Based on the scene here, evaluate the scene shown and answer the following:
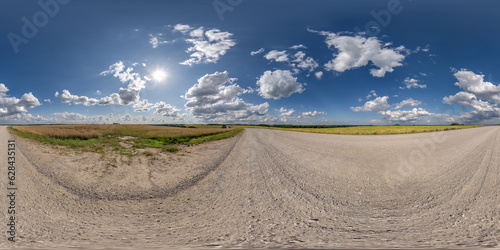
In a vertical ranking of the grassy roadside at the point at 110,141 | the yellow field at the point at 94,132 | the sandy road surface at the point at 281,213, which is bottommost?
the sandy road surface at the point at 281,213

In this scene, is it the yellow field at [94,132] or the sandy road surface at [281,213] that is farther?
the yellow field at [94,132]

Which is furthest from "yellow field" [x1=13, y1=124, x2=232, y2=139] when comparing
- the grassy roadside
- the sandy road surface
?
the sandy road surface

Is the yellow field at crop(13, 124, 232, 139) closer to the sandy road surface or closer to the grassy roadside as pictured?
the grassy roadside

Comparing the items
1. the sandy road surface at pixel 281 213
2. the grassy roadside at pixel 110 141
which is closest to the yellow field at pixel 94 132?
the grassy roadside at pixel 110 141

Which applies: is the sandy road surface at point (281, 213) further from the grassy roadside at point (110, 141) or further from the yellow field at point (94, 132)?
the yellow field at point (94, 132)

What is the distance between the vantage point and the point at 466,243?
3.37m

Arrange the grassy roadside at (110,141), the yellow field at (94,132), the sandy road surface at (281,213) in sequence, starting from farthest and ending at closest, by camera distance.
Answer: the yellow field at (94,132) < the grassy roadside at (110,141) < the sandy road surface at (281,213)

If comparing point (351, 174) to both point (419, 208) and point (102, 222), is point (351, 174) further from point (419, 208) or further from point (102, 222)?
point (102, 222)

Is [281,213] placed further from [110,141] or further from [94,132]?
[94,132]

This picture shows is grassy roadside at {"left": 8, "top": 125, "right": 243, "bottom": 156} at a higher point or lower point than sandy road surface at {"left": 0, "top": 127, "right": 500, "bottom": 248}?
higher

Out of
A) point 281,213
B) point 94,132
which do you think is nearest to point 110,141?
point 94,132

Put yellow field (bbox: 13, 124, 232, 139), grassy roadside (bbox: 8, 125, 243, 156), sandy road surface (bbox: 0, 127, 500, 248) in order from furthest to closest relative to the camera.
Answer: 1. yellow field (bbox: 13, 124, 232, 139)
2. grassy roadside (bbox: 8, 125, 243, 156)
3. sandy road surface (bbox: 0, 127, 500, 248)

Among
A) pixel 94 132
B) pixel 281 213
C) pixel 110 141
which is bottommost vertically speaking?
pixel 281 213

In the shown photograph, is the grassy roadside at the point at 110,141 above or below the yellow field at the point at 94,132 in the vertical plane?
below
